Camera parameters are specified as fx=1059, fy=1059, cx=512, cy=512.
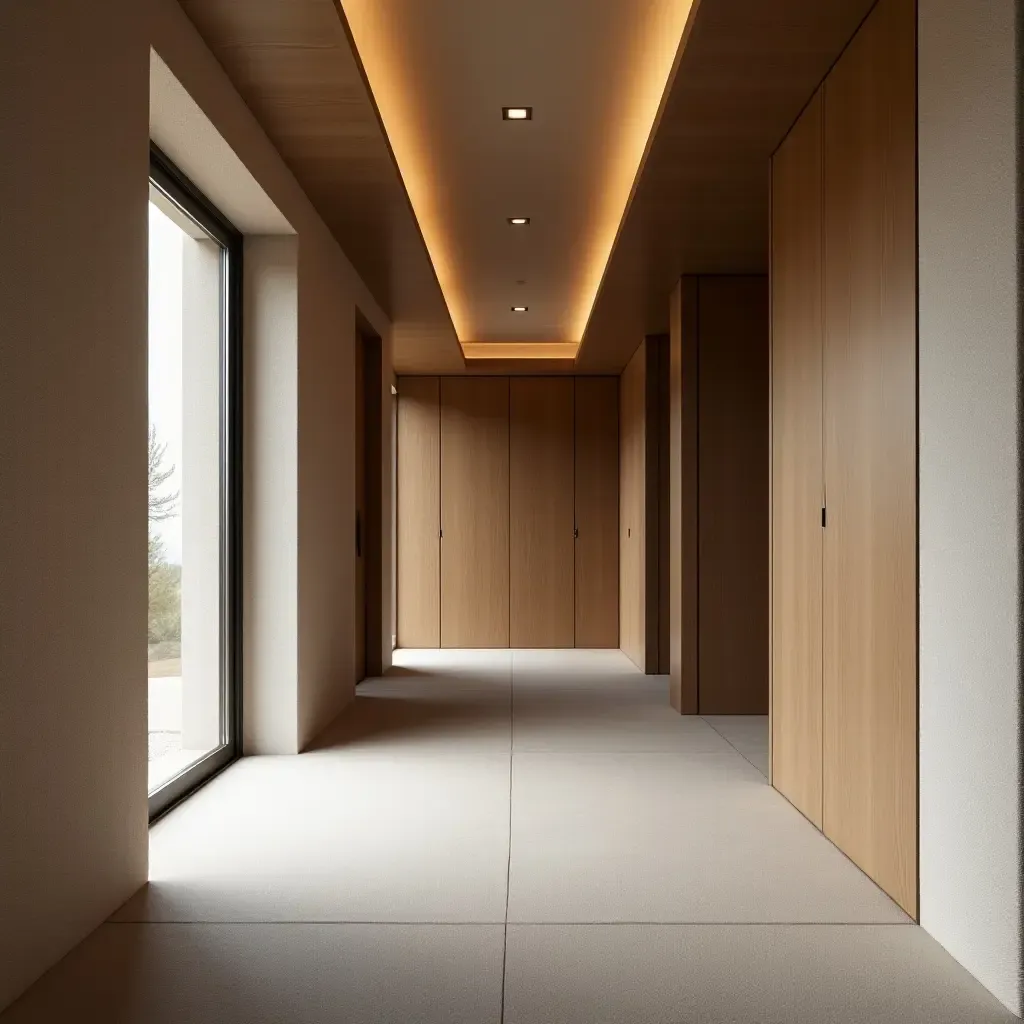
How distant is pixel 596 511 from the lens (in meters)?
10.3

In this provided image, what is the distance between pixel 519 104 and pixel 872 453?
247cm

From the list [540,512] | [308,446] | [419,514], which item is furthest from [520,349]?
[308,446]

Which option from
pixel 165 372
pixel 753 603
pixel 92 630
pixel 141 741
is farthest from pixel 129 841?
pixel 753 603

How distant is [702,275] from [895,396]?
354 centimetres

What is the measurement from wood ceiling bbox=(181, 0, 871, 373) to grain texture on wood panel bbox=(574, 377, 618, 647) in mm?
3131

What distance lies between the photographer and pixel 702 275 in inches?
251

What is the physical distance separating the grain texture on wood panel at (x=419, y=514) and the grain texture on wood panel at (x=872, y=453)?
22.0 feet

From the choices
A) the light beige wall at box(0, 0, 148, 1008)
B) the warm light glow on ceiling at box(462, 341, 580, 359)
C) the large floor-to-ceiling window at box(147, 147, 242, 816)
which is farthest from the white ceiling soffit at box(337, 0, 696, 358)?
the warm light glow on ceiling at box(462, 341, 580, 359)

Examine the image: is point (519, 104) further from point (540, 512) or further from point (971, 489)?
point (540, 512)

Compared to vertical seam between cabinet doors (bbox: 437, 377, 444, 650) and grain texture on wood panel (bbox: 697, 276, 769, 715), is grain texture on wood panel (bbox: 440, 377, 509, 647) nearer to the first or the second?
vertical seam between cabinet doors (bbox: 437, 377, 444, 650)

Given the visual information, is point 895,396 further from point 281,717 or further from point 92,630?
point 281,717

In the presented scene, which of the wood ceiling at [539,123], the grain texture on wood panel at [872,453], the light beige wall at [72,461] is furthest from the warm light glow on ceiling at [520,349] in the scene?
the light beige wall at [72,461]

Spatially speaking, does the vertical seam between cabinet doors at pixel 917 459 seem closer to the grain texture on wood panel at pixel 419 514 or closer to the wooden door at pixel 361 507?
the wooden door at pixel 361 507

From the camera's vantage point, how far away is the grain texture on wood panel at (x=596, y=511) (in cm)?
1020
